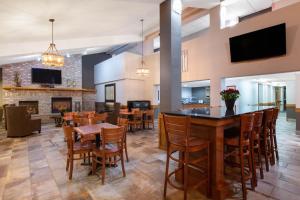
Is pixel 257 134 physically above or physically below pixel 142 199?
above

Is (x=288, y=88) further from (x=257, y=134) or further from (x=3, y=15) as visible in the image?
(x=3, y=15)

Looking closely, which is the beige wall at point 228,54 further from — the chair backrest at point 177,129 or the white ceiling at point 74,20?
the chair backrest at point 177,129

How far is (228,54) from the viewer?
5.79 meters

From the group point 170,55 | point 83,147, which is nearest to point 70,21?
point 170,55

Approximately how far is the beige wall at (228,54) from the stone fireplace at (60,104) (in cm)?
658

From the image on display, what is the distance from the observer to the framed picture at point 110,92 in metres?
10.2

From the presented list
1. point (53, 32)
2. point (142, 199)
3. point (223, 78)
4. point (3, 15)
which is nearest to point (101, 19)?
point (53, 32)

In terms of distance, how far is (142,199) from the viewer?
7.61 ft

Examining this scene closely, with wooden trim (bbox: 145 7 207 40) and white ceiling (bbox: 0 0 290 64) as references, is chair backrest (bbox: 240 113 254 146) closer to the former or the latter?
white ceiling (bbox: 0 0 290 64)

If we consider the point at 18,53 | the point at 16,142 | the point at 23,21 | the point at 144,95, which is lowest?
the point at 16,142

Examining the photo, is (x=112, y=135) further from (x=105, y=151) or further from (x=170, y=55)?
(x=170, y=55)

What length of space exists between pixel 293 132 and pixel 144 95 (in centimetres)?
647

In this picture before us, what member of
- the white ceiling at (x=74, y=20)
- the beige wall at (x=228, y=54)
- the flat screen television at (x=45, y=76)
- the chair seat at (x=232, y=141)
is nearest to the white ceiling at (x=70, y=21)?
the white ceiling at (x=74, y=20)

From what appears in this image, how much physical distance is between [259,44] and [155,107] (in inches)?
214
